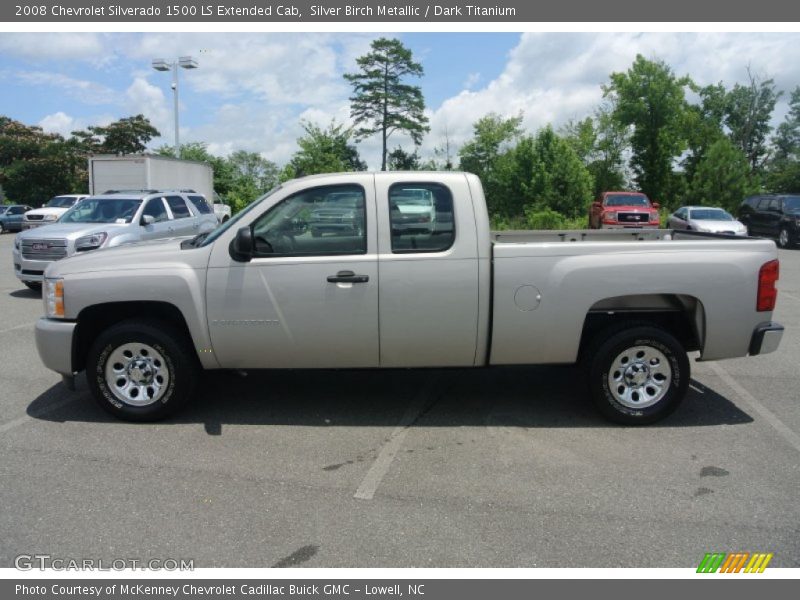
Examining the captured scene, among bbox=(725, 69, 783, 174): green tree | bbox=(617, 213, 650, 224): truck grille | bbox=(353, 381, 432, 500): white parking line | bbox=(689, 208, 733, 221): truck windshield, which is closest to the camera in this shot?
bbox=(353, 381, 432, 500): white parking line

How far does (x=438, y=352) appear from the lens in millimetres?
5148

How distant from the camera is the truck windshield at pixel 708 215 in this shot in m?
23.5

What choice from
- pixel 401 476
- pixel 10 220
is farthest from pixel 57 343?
pixel 10 220

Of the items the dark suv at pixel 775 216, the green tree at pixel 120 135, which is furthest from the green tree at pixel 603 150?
the green tree at pixel 120 135

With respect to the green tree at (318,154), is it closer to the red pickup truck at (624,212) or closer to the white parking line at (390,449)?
the red pickup truck at (624,212)

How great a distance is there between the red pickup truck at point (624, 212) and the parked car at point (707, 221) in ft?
3.35

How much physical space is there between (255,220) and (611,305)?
286cm

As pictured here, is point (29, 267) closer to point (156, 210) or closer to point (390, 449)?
point (156, 210)

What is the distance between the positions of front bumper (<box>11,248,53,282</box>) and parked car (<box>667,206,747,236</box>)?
19.5 metres

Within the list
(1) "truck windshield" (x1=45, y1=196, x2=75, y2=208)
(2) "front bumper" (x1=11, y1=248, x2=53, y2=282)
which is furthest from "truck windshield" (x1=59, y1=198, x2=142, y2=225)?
(1) "truck windshield" (x1=45, y1=196, x2=75, y2=208)

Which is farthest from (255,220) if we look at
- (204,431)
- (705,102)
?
(705,102)

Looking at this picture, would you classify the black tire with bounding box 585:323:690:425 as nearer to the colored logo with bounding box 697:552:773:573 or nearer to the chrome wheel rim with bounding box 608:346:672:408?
the chrome wheel rim with bounding box 608:346:672:408

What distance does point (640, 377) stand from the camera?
17.2ft

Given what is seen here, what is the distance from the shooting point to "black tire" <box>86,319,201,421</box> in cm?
523
